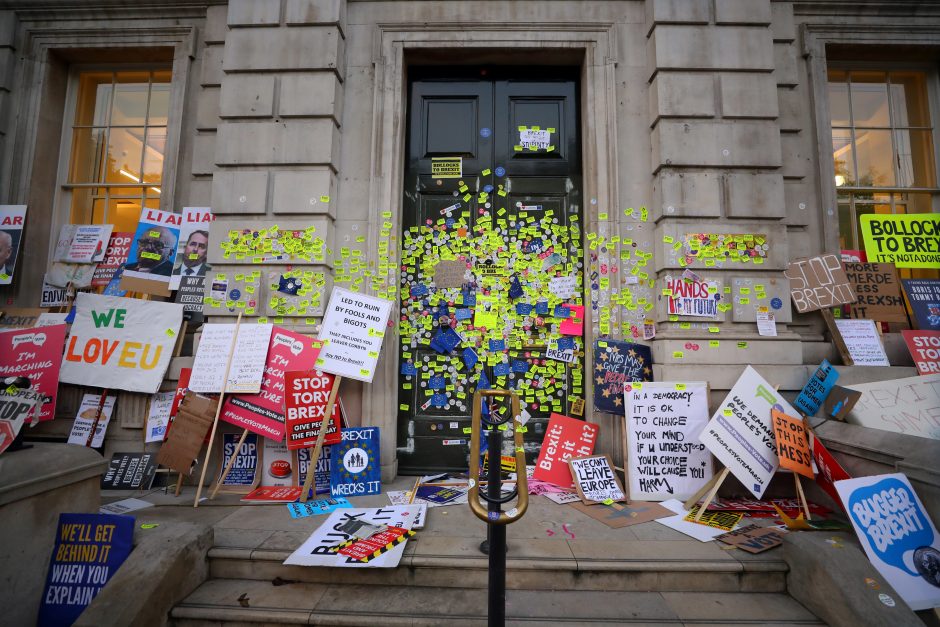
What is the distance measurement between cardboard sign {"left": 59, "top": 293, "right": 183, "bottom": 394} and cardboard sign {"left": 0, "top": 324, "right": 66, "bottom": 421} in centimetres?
9

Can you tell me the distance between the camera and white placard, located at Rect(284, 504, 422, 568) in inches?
108

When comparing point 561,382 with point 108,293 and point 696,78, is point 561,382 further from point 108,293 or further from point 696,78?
point 108,293

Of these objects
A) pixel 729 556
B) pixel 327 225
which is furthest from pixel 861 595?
pixel 327 225

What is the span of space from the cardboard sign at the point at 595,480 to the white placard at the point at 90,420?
502cm

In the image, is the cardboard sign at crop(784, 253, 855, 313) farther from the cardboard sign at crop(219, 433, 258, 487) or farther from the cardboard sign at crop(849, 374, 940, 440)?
the cardboard sign at crop(219, 433, 258, 487)

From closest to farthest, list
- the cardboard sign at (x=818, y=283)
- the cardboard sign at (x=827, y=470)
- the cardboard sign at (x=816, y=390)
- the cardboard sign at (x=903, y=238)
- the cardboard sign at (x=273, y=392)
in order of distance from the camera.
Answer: the cardboard sign at (x=827, y=470) → the cardboard sign at (x=816, y=390) → the cardboard sign at (x=273, y=392) → the cardboard sign at (x=818, y=283) → the cardboard sign at (x=903, y=238)

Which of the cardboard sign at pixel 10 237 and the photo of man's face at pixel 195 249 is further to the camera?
the cardboard sign at pixel 10 237

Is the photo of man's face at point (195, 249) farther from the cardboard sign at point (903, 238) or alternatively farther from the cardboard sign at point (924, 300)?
the cardboard sign at point (924, 300)

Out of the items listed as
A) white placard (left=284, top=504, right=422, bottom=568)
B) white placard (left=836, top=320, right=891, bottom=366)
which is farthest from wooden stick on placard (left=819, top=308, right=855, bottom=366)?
white placard (left=284, top=504, right=422, bottom=568)

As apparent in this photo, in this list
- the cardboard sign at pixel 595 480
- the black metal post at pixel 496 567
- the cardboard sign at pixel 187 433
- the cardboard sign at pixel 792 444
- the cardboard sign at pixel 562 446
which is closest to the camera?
the black metal post at pixel 496 567

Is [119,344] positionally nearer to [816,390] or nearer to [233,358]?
[233,358]

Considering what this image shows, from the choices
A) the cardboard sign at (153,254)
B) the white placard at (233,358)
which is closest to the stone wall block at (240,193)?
the cardboard sign at (153,254)

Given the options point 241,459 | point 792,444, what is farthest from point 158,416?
point 792,444

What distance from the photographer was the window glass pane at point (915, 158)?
536 centimetres
